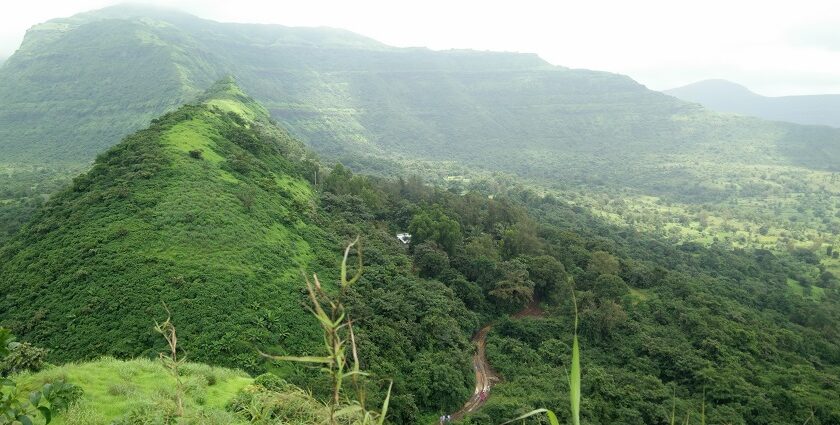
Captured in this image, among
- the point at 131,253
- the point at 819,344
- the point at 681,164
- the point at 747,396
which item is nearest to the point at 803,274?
the point at 819,344

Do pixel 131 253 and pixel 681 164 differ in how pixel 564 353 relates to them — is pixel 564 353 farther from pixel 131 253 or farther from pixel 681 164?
pixel 681 164

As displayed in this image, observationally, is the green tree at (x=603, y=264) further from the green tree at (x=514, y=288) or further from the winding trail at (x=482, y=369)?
the green tree at (x=514, y=288)

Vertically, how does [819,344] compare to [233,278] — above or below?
below

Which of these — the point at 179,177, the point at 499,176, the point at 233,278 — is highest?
the point at 179,177

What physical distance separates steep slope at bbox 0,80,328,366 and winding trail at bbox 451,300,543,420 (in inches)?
502

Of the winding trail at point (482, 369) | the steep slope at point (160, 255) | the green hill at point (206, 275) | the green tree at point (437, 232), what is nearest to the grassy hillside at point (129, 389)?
the green hill at point (206, 275)

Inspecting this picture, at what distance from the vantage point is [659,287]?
5000cm

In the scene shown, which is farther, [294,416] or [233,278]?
[233,278]

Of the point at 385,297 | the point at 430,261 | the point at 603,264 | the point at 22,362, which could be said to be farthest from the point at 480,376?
the point at 22,362

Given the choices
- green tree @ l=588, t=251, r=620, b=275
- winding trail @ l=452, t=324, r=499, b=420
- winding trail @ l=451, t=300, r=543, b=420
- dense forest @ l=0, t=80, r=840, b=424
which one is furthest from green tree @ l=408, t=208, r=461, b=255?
green tree @ l=588, t=251, r=620, b=275

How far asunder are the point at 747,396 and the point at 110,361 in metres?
36.7

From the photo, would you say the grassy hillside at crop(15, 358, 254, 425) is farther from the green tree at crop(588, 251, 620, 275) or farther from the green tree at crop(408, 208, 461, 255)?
→ the green tree at crop(588, 251, 620, 275)

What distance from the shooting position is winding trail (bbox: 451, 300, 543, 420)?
33.1 m

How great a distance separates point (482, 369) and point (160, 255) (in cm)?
2587
